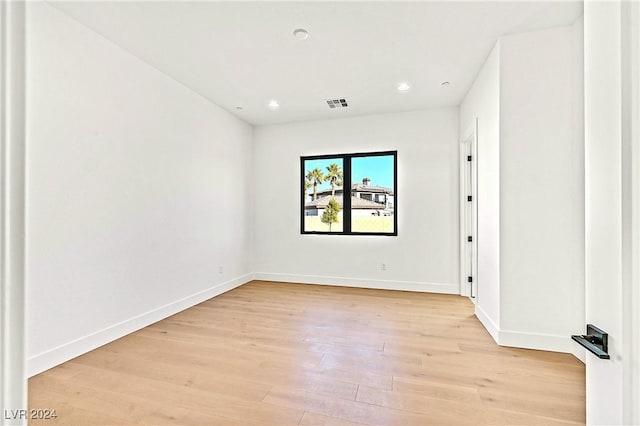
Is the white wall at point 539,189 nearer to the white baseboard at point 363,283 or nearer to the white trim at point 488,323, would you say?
the white trim at point 488,323

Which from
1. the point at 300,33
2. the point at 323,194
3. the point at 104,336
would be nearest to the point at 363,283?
the point at 323,194

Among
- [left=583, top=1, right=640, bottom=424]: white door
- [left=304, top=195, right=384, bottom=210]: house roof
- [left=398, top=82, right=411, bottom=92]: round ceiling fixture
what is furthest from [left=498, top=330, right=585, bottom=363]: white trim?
[left=398, top=82, right=411, bottom=92]: round ceiling fixture

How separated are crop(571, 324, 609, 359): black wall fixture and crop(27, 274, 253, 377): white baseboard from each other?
3.23 metres

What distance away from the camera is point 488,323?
3145 mm

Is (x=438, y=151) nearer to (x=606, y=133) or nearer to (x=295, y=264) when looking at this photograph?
(x=295, y=264)

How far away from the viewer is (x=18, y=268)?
1.55 feet

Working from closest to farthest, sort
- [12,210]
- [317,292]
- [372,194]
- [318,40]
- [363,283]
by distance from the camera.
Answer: [12,210]
[318,40]
[317,292]
[363,283]
[372,194]

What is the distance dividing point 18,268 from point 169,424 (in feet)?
5.81

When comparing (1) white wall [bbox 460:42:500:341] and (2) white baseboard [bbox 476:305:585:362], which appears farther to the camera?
(1) white wall [bbox 460:42:500:341]

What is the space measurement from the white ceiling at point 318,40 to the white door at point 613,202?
2.04 m

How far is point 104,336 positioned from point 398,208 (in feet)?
13.2

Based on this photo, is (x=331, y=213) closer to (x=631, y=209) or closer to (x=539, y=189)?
(x=539, y=189)

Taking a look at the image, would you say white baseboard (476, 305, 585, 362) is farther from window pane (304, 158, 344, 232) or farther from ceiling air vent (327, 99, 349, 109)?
ceiling air vent (327, 99, 349, 109)

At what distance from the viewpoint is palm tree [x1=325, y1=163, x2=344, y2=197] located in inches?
208
